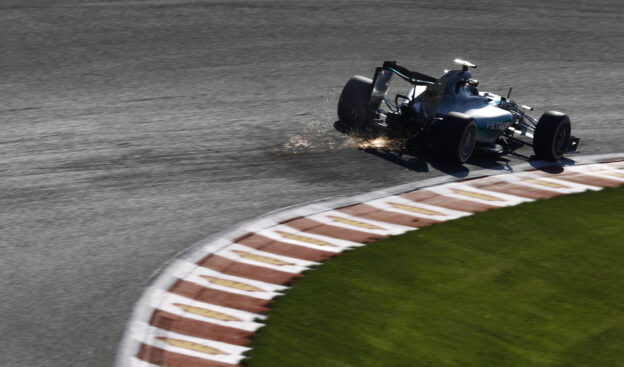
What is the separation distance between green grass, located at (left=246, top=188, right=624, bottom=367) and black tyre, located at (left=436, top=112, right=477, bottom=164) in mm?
2458

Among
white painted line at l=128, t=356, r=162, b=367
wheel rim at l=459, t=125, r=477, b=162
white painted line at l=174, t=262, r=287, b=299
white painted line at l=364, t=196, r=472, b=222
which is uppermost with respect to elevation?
wheel rim at l=459, t=125, r=477, b=162

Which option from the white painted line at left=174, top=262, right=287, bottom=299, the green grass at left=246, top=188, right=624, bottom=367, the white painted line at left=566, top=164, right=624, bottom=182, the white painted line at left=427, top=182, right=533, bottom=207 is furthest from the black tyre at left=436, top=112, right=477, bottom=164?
the white painted line at left=174, top=262, right=287, bottom=299

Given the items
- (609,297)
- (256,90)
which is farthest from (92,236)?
(256,90)

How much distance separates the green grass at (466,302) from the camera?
9.34 m

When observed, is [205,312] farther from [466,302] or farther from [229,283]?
[466,302]

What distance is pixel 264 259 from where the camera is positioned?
11633 millimetres

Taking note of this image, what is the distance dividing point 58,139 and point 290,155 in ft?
14.0

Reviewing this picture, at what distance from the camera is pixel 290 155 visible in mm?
15844

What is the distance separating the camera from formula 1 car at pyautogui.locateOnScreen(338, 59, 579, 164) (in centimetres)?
1577

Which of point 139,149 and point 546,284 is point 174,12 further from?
point 546,284

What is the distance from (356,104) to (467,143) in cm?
245

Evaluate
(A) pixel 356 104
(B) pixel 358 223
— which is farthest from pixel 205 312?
(A) pixel 356 104

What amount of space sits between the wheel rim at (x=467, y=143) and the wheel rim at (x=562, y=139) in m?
1.71

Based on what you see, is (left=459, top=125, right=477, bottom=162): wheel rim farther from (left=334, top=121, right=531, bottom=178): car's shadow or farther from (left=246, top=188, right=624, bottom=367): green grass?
(left=246, top=188, right=624, bottom=367): green grass
